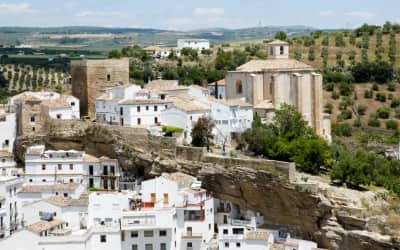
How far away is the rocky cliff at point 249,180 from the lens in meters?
32.0

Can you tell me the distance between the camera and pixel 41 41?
19838cm

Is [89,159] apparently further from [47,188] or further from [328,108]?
[328,108]

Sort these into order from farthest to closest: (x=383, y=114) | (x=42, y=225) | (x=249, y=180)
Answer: (x=383, y=114), (x=249, y=180), (x=42, y=225)

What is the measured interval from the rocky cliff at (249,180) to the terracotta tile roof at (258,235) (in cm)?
225

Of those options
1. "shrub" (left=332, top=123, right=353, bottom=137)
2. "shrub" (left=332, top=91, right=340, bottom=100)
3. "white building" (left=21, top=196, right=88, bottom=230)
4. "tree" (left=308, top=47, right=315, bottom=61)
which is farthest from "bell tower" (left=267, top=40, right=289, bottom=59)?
"tree" (left=308, top=47, right=315, bottom=61)

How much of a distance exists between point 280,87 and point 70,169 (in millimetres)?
13902

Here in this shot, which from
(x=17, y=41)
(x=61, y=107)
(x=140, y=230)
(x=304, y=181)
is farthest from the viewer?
(x=17, y=41)

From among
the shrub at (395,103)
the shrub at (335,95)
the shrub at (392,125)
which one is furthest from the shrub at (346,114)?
the shrub at (395,103)

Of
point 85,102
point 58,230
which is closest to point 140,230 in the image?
point 58,230

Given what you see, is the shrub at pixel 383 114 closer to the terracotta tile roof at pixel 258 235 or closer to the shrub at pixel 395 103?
the shrub at pixel 395 103

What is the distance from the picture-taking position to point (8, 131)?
42.0 m

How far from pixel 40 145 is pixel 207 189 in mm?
9815

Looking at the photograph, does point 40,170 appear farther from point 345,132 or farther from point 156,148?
point 345,132

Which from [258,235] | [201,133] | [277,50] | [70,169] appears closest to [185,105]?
[201,133]
